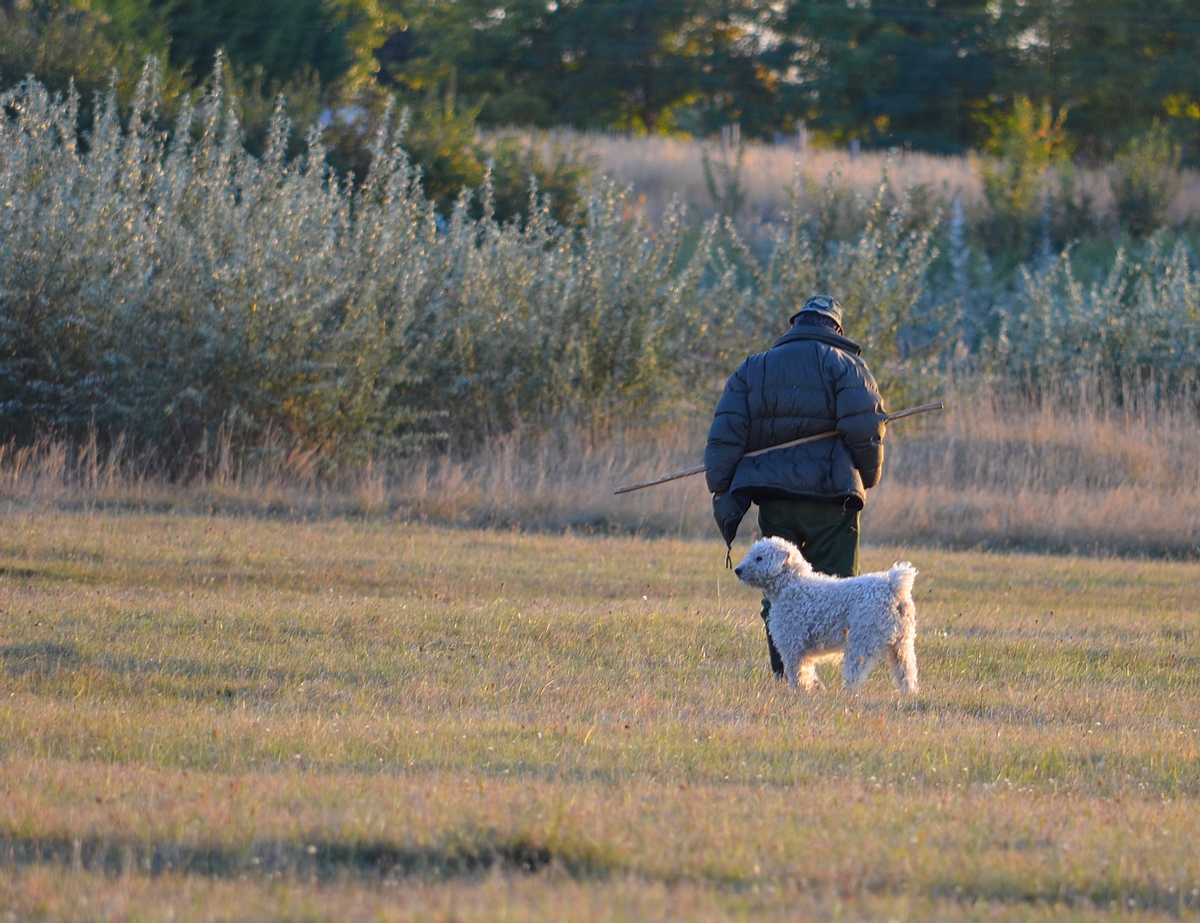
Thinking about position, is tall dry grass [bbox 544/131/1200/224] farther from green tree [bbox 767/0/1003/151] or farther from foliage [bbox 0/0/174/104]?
foliage [bbox 0/0/174/104]

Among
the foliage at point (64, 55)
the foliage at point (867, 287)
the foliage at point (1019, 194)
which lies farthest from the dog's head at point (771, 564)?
the foliage at point (1019, 194)

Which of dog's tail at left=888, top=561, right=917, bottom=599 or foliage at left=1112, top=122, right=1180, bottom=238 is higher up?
foliage at left=1112, top=122, right=1180, bottom=238

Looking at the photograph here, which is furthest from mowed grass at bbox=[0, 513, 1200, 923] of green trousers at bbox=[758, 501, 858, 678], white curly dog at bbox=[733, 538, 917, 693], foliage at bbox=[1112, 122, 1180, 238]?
foliage at bbox=[1112, 122, 1180, 238]

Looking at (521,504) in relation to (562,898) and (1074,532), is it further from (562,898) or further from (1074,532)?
(562,898)

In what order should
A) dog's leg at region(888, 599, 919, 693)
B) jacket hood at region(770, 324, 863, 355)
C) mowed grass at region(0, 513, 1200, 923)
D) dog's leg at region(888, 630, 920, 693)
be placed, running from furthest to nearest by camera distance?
jacket hood at region(770, 324, 863, 355)
dog's leg at region(888, 630, 920, 693)
dog's leg at region(888, 599, 919, 693)
mowed grass at region(0, 513, 1200, 923)

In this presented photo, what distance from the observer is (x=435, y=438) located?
18906 millimetres

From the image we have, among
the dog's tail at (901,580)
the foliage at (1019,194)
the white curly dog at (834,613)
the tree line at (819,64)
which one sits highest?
the tree line at (819,64)

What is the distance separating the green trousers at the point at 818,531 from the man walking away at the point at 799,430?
2 cm

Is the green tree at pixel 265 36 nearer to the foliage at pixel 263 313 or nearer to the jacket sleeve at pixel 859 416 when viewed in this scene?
the foliage at pixel 263 313

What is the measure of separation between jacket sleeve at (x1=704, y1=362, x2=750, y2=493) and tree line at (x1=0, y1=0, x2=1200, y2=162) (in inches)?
1655

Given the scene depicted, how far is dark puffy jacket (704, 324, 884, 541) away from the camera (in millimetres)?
8172

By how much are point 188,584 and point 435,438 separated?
7.65 m

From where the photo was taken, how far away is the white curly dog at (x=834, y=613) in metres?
7.78

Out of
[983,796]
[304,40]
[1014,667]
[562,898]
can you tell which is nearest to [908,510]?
[1014,667]
